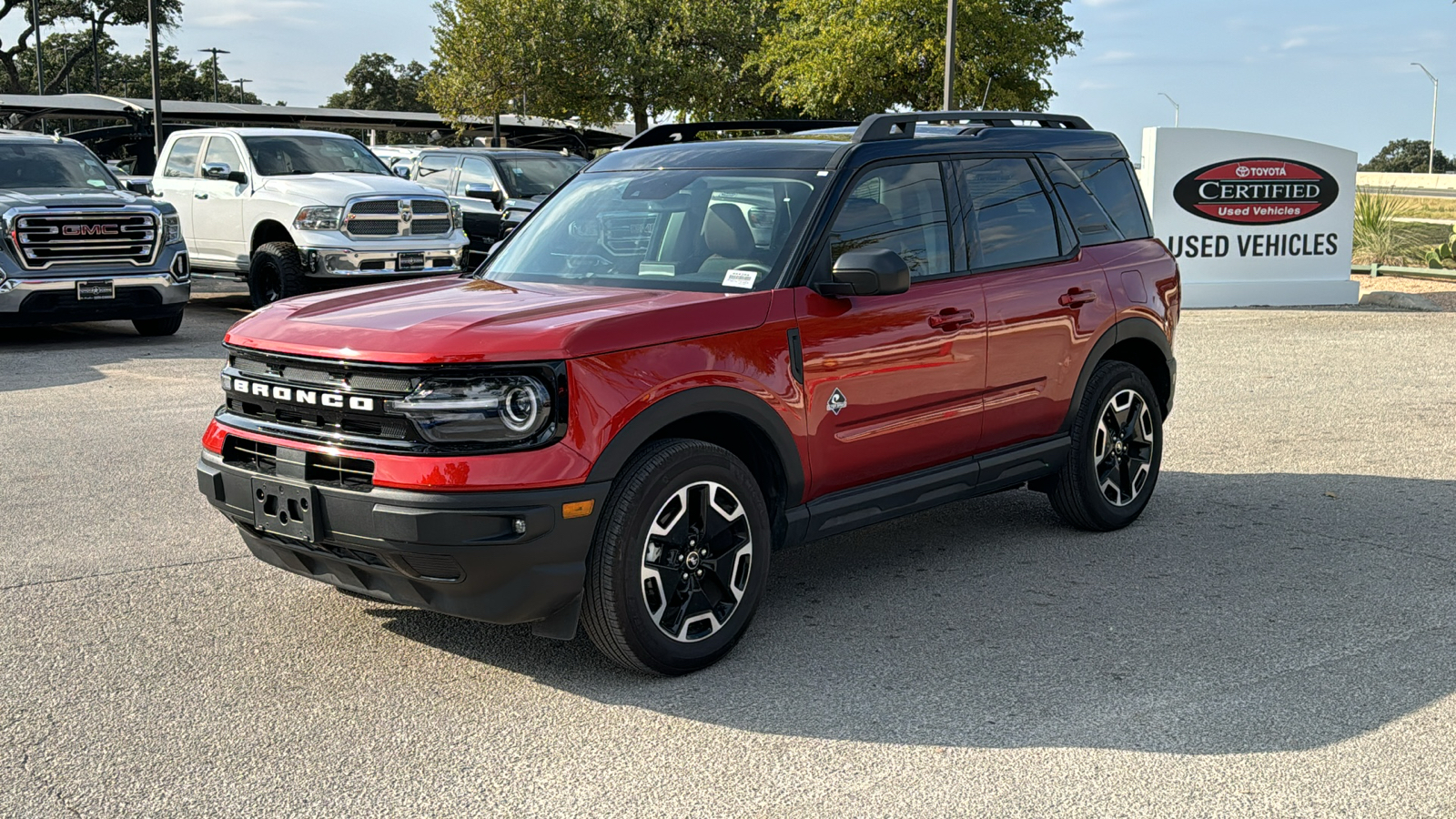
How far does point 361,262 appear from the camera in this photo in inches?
581

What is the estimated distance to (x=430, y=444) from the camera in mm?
4250

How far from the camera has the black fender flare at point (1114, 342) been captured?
634 cm

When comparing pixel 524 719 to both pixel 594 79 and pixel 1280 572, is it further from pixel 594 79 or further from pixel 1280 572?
pixel 594 79

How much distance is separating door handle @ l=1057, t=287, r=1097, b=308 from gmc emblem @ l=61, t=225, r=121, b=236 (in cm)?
1011

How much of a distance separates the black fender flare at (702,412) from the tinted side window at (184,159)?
13467 mm

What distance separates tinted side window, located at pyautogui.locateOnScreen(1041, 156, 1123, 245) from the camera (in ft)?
21.1

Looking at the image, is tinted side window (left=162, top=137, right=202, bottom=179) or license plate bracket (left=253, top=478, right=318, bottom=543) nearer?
license plate bracket (left=253, top=478, right=318, bottom=543)

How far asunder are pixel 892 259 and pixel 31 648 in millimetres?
3308

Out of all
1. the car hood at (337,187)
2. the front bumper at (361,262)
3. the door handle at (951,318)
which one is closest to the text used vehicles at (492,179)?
the car hood at (337,187)

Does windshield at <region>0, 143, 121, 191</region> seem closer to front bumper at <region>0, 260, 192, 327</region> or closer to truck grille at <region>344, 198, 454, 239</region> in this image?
front bumper at <region>0, 260, 192, 327</region>

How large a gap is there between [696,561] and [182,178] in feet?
45.6

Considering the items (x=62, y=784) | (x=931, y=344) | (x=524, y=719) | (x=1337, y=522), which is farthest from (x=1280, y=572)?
(x=62, y=784)

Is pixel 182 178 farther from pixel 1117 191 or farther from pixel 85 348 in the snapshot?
pixel 1117 191

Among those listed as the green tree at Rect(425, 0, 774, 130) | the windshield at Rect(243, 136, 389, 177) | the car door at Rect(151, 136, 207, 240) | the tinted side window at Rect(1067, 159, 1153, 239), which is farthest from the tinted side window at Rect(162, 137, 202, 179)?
the green tree at Rect(425, 0, 774, 130)
